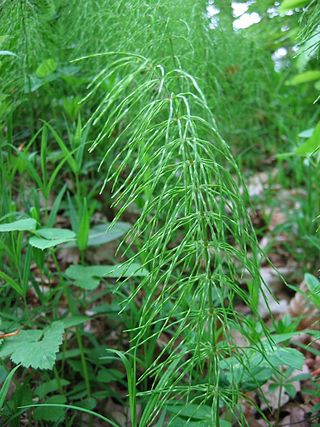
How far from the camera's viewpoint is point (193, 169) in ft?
3.30

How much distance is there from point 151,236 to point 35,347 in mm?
345

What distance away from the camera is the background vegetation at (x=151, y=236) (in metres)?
0.97

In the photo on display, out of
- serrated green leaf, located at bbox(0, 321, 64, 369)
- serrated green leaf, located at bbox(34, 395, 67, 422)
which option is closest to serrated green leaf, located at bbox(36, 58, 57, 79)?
serrated green leaf, located at bbox(0, 321, 64, 369)

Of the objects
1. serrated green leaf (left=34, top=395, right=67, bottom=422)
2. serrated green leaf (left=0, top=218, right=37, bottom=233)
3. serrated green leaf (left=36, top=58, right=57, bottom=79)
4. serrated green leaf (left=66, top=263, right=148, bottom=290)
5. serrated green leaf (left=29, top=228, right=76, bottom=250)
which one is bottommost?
serrated green leaf (left=34, top=395, right=67, bottom=422)

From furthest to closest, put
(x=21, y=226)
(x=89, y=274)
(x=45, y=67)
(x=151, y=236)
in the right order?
(x=45, y=67)
(x=89, y=274)
(x=21, y=226)
(x=151, y=236)

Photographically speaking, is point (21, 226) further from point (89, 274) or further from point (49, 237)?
point (89, 274)

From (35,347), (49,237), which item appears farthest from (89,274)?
(35,347)

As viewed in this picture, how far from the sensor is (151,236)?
3.53 feet

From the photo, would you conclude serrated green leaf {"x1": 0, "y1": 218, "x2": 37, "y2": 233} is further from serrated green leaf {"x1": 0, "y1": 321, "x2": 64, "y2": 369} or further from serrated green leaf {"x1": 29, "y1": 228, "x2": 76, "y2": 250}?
serrated green leaf {"x1": 0, "y1": 321, "x2": 64, "y2": 369}

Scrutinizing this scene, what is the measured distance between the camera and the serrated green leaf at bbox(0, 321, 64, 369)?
110cm

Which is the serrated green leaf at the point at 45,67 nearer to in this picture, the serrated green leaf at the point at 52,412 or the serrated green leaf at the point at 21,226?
the serrated green leaf at the point at 21,226

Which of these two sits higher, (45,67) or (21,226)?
(45,67)

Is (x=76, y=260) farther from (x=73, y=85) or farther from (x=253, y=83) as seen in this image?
(x=253, y=83)

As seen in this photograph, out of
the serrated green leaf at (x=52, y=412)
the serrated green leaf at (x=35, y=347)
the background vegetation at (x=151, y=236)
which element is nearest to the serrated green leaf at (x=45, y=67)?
the background vegetation at (x=151, y=236)
